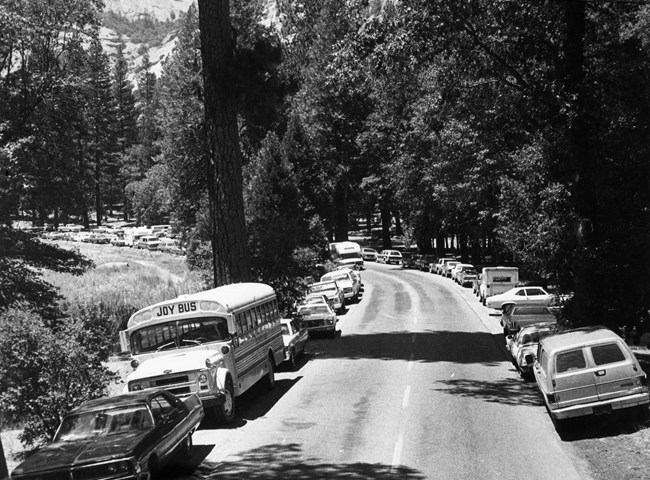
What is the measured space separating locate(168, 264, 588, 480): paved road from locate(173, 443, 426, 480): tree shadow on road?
0.06ft

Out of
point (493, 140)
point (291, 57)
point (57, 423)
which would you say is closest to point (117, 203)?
point (291, 57)

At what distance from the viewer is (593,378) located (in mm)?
15422

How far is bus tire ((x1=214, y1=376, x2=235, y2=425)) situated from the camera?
1670 centimetres

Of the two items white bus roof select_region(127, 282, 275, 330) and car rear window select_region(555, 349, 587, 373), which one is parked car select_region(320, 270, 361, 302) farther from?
car rear window select_region(555, 349, 587, 373)

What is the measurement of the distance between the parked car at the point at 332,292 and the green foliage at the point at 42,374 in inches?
1143

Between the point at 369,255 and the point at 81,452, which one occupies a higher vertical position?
the point at 81,452

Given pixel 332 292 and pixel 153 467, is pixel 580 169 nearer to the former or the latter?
pixel 153 467

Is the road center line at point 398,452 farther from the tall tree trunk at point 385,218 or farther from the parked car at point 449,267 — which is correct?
the tall tree trunk at point 385,218

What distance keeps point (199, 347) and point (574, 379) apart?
837cm

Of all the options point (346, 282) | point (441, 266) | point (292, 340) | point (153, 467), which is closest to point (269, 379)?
point (292, 340)

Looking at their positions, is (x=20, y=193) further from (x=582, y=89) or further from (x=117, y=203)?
(x=117, y=203)

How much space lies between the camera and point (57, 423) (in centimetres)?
1428

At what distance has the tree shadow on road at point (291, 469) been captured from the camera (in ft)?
41.6

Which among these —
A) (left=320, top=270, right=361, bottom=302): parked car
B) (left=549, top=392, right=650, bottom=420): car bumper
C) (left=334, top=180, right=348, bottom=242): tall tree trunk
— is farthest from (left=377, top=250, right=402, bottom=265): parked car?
(left=549, top=392, right=650, bottom=420): car bumper
